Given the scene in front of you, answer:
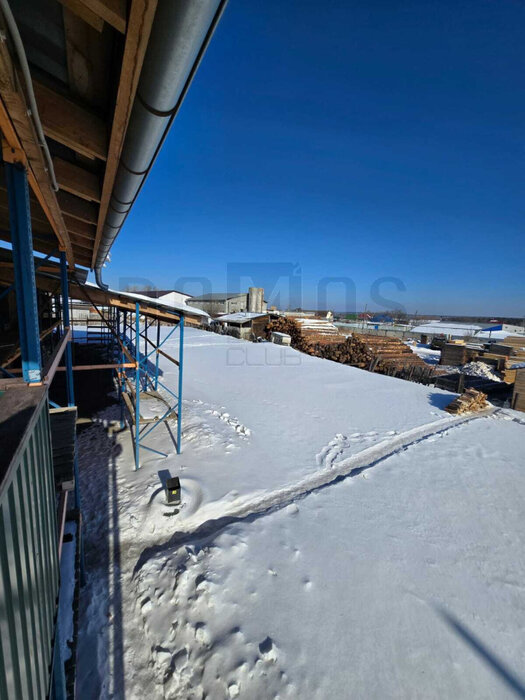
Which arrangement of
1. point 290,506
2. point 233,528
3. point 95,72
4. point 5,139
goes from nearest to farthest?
point 5,139 < point 95,72 < point 233,528 < point 290,506

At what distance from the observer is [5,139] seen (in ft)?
5.55

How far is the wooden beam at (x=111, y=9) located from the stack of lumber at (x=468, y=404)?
10.3 m

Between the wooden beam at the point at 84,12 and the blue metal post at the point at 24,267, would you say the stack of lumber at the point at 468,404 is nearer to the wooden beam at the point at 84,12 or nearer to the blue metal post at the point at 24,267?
the blue metal post at the point at 24,267

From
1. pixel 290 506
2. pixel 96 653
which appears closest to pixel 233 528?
pixel 290 506

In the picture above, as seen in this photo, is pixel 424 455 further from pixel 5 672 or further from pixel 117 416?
pixel 117 416

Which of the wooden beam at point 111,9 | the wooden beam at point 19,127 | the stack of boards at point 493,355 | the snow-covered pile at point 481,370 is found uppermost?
the wooden beam at point 111,9

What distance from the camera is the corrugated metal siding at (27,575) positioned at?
106cm

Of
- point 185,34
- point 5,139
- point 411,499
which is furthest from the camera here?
point 411,499

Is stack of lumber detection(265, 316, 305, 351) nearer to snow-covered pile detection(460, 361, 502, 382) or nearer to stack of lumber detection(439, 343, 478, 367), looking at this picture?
snow-covered pile detection(460, 361, 502, 382)

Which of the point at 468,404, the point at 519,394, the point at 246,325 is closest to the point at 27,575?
the point at 468,404

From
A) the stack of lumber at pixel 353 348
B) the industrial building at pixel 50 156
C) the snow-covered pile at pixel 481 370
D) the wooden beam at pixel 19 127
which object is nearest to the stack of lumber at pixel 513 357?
the snow-covered pile at pixel 481 370

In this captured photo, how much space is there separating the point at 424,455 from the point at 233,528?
4520 mm

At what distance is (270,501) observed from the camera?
4574 millimetres

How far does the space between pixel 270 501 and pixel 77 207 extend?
4.95 metres
